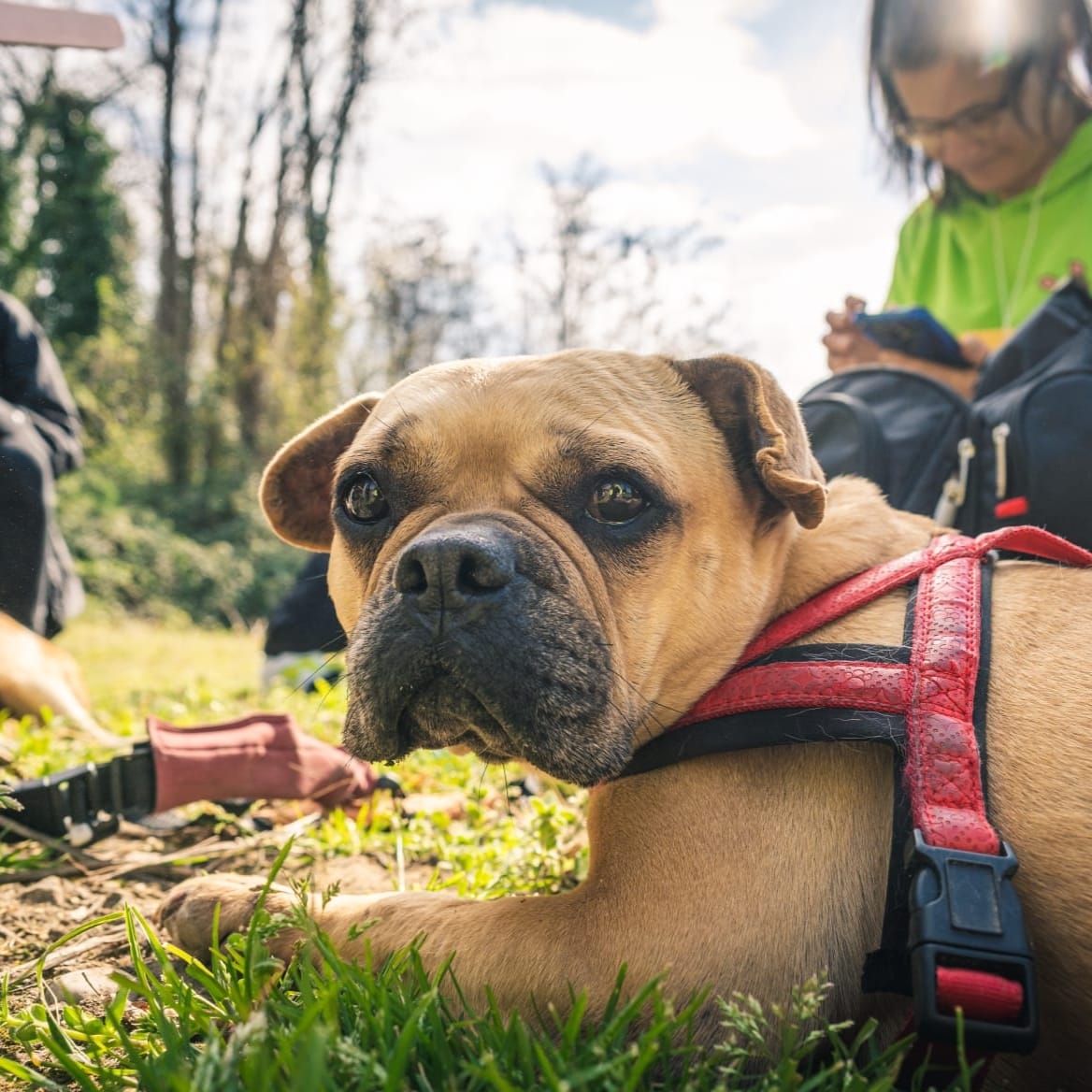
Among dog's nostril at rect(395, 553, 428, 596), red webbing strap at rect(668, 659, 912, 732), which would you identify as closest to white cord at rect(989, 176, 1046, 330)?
red webbing strap at rect(668, 659, 912, 732)

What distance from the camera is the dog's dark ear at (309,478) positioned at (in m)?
3.22

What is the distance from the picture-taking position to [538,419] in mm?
2514

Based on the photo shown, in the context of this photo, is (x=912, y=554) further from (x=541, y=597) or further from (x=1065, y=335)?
(x=1065, y=335)

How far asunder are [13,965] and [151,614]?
1534cm

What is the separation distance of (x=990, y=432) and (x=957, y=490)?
236mm

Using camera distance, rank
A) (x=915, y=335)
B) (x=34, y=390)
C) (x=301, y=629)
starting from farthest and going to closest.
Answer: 1. (x=301, y=629)
2. (x=34, y=390)
3. (x=915, y=335)

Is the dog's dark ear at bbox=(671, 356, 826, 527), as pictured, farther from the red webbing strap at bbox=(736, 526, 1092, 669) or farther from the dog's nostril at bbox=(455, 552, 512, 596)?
the dog's nostril at bbox=(455, 552, 512, 596)

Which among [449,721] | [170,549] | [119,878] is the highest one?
[449,721]

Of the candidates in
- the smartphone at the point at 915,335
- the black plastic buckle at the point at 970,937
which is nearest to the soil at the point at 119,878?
the black plastic buckle at the point at 970,937

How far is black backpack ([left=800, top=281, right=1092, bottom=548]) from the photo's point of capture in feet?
9.99

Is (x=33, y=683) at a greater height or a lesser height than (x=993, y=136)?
lesser

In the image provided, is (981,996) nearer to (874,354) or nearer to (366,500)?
(366,500)

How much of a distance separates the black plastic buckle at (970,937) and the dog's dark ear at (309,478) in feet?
7.29

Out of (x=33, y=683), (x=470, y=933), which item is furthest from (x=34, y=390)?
(x=470, y=933)
